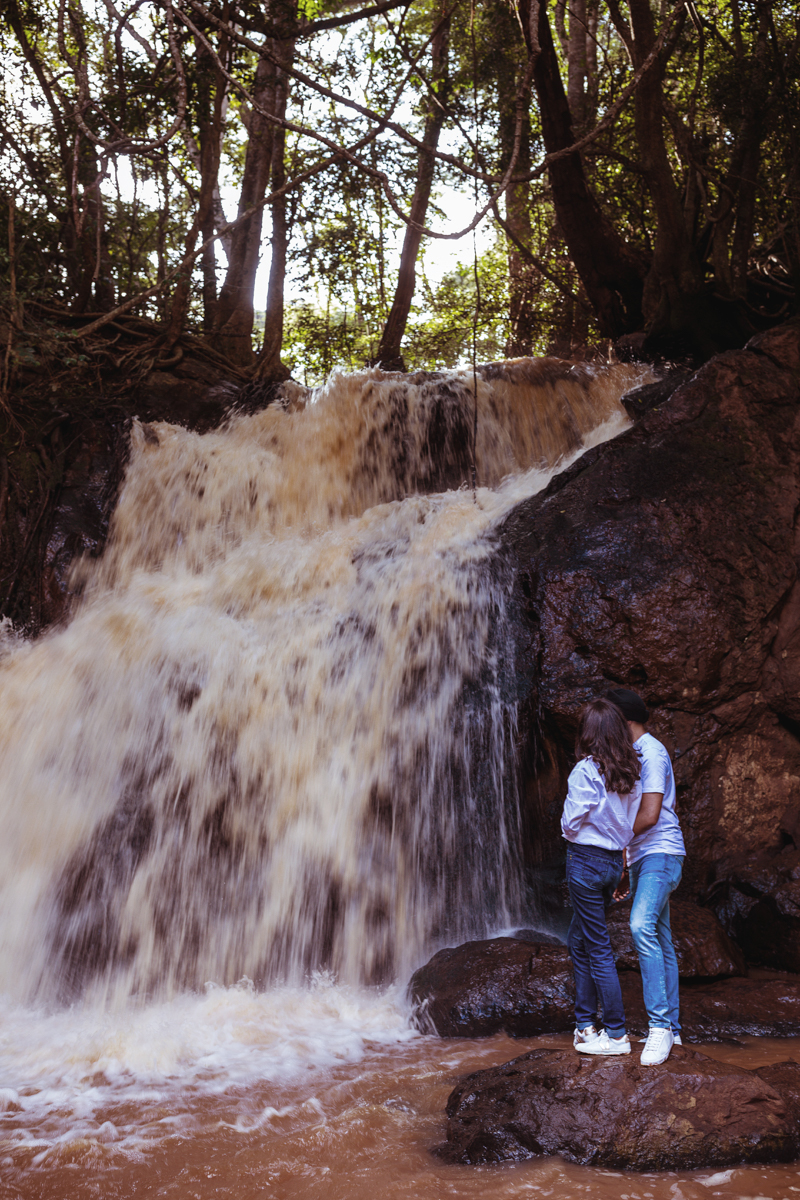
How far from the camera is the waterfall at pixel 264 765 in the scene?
5.44m

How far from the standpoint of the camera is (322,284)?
15.2 metres

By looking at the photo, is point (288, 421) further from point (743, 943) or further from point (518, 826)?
point (743, 943)

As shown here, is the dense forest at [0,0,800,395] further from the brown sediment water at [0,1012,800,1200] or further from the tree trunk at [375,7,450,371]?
the brown sediment water at [0,1012,800,1200]

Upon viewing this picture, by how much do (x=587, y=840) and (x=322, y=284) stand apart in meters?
13.4

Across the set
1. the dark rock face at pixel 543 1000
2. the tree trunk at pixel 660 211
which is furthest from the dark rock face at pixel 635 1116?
the tree trunk at pixel 660 211

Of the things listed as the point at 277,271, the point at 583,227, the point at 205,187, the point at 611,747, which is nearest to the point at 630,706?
the point at 611,747

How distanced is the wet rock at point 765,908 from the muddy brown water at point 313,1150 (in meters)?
0.99

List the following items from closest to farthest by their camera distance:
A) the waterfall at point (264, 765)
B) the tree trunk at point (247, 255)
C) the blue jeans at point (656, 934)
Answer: the blue jeans at point (656, 934), the waterfall at point (264, 765), the tree trunk at point (247, 255)

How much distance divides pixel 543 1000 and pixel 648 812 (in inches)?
57.6

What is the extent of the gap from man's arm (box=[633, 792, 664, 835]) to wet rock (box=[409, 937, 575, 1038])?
134 centimetres

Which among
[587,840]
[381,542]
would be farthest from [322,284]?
[587,840]

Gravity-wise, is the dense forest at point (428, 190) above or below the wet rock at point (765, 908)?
above

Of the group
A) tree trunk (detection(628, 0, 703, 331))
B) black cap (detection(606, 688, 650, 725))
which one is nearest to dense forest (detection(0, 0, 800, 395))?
tree trunk (detection(628, 0, 703, 331))

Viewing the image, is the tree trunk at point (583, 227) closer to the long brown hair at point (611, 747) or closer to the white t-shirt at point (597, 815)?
the long brown hair at point (611, 747)
